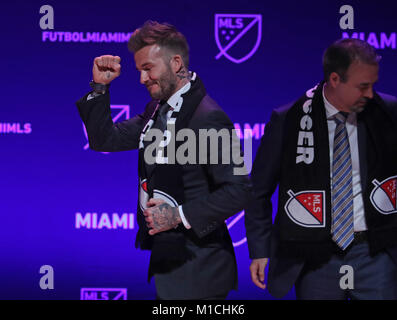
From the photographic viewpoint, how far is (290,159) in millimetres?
2592

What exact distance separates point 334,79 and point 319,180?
0.42 meters

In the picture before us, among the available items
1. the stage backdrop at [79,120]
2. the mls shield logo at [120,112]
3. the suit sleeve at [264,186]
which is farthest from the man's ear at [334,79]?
the mls shield logo at [120,112]

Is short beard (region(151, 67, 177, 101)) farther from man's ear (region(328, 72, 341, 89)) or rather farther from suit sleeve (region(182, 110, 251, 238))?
man's ear (region(328, 72, 341, 89))

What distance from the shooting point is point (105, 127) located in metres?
2.69

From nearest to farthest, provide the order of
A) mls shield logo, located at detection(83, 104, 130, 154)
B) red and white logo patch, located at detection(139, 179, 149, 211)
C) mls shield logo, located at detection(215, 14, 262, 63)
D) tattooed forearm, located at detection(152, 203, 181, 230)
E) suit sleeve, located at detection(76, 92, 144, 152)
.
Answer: tattooed forearm, located at detection(152, 203, 181, 230)
red and white logo patch, located at detection(139, 179, 149, 211)
suit sleeve, located at detection(76, 92, 144, 152)
mls shield logo, located at detection(215, 14, 262, 63)
mls shield logo, located at detection(83, 104, 130, 154)

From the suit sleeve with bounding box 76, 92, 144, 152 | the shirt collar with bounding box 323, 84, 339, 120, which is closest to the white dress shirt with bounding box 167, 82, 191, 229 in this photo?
the suit sleeve with bounding box 76, 92, 144, 152

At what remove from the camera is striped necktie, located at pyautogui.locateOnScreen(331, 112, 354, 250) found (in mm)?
2514

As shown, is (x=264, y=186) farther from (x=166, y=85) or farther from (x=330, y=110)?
(x=166, y=85)

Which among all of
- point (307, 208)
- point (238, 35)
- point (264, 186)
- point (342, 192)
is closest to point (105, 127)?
point (264, 186)

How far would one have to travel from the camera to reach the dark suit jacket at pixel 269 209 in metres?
2.59

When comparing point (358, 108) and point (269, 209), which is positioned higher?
point (358, 108)

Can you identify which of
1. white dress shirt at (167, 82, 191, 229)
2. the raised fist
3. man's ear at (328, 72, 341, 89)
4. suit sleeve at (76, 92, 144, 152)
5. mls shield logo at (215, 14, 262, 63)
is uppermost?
mls shield logo at (215, 14, 262, 63)

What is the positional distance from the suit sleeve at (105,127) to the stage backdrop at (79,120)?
1.32 metres
